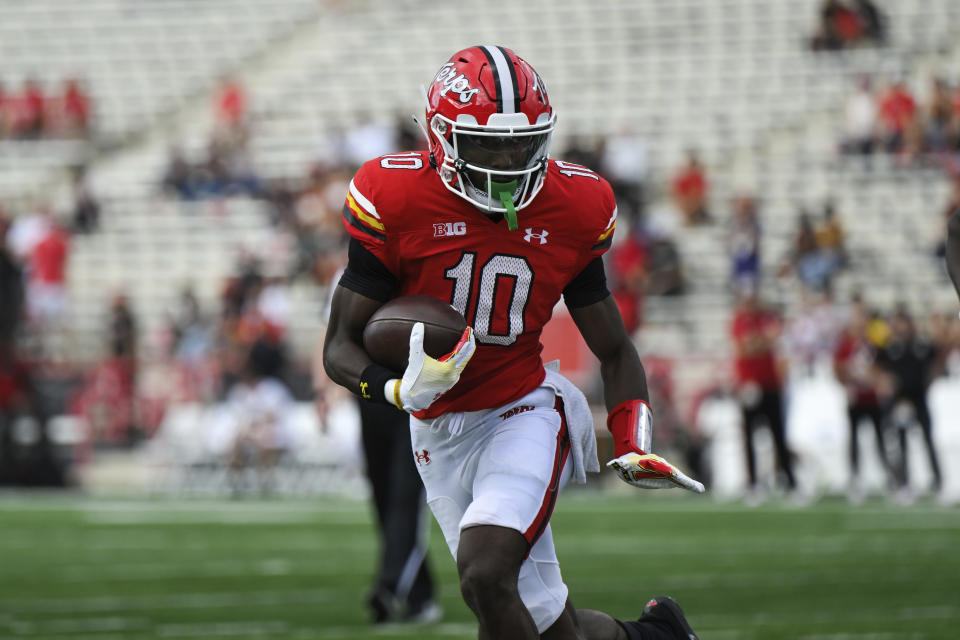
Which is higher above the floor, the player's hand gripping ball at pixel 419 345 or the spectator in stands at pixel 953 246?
the player's hand gripping ball at pixel 419 345

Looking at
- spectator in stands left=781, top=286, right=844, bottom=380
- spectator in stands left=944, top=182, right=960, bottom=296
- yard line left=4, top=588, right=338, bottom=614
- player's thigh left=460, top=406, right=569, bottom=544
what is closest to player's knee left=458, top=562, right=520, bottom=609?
player's thigh left=460, top=406, right=569, bottom=544

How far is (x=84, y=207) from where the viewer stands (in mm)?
21656

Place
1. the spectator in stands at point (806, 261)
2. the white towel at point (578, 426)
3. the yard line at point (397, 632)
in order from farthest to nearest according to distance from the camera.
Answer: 1. the spectator in stands at point (806, 261)
2. the yard line at point (397, 632)
3. the white towel at point (578, 426)

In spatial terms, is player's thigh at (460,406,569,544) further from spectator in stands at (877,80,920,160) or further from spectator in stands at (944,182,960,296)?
spectator in stands at (877,80,920,160)

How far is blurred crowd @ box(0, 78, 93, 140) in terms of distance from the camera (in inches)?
921

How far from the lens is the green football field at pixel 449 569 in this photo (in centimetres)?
687

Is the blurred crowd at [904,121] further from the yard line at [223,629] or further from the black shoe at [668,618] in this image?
the black shoe at [668,618]

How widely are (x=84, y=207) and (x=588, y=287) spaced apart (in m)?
17.9

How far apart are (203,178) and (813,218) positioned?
26.5 ft

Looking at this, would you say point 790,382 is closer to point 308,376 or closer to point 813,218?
point 813,218

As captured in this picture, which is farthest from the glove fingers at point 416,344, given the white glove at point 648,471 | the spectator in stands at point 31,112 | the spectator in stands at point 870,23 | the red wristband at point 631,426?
the spectator in stands at point 31,112

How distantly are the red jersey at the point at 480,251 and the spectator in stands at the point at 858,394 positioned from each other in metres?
10.2

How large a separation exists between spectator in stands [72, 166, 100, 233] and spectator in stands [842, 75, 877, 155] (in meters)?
9.57

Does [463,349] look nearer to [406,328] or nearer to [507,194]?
[406,328]
